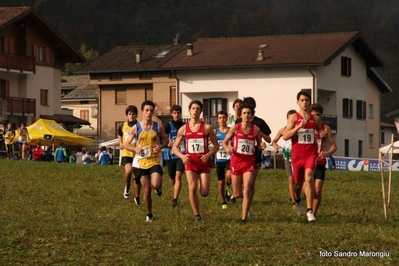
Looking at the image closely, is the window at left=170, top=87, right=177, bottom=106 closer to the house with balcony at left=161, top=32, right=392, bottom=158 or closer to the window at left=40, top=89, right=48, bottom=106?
the house with balcony at left=161, top=32, right=392, bottom=158

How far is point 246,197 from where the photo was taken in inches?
674

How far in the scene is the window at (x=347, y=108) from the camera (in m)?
80.3

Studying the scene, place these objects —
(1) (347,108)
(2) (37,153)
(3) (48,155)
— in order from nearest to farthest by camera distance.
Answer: (2) (37,153)
(3) (48,155)
(1) (347,108)

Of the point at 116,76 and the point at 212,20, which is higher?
the point at 212,20

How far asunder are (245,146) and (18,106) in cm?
5511

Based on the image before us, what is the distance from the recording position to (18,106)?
7106cm

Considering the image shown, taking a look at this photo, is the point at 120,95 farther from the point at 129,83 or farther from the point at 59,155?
the point at 59,155

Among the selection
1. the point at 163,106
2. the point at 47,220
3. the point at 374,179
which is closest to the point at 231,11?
the point at 163,106

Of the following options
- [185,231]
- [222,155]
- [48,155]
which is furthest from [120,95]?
[185,231]

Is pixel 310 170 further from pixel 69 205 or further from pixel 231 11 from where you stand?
pixel 231 11

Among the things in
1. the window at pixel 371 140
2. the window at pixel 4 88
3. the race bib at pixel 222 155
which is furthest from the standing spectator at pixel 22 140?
→ the window at pixel 371 140

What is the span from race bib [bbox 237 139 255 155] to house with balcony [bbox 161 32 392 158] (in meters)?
56.5

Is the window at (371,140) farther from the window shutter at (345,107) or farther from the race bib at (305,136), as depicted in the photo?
the race bib at (305,136)

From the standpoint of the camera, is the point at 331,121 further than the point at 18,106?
Yes
